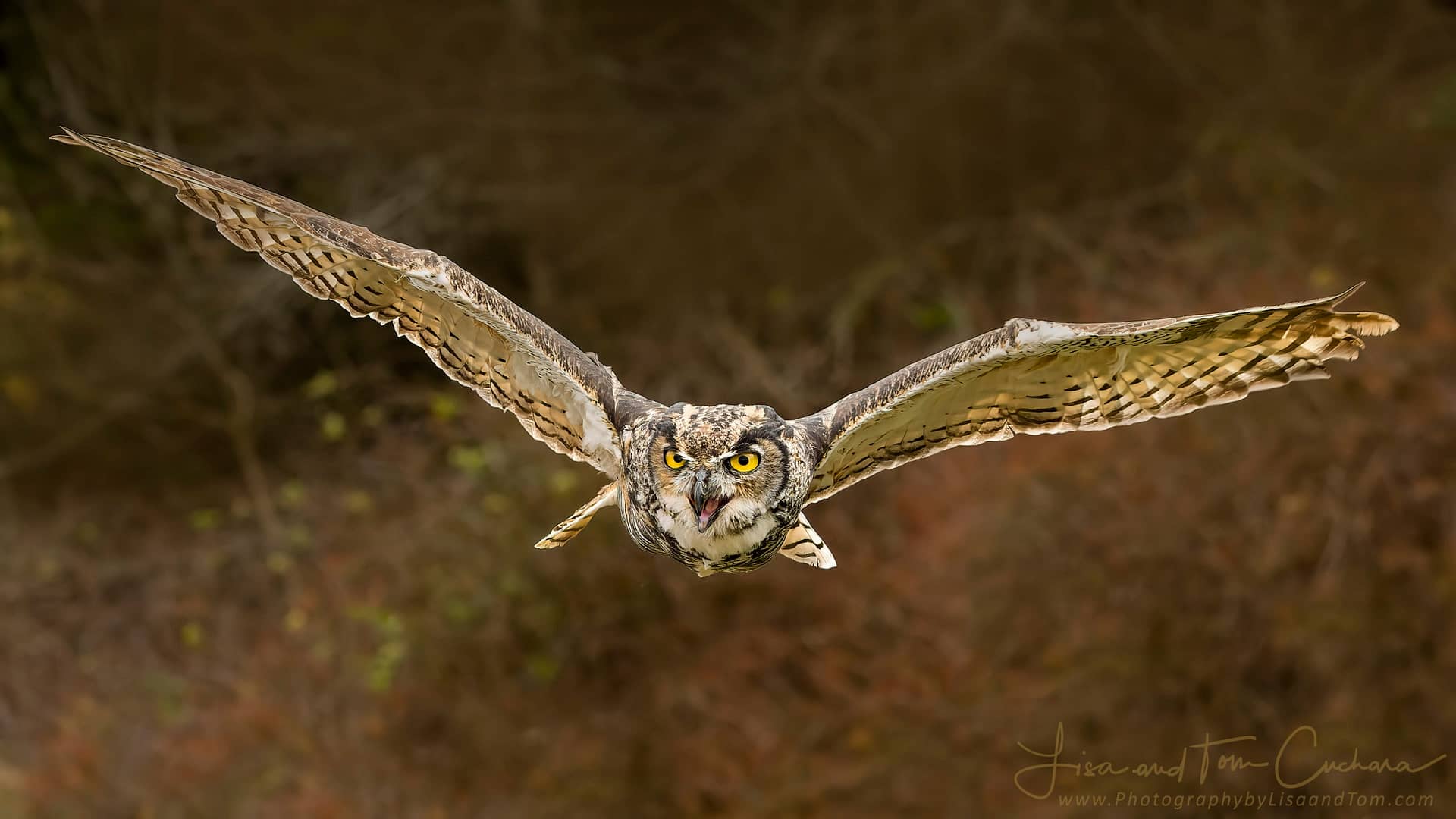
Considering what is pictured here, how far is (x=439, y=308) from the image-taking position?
3609 mm

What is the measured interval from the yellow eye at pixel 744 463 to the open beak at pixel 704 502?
74mm

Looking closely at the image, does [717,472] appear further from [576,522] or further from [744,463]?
[576,522]

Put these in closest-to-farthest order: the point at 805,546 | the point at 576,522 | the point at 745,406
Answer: the point at 745,406, the point at 576,522, the point at 805,546

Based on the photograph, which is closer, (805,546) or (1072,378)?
(1072,378)

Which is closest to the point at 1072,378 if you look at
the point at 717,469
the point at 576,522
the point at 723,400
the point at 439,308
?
the point at 717,469

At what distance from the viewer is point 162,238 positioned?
29.0 feet

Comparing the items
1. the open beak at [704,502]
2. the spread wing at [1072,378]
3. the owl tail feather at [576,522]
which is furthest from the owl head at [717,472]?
the owl tail feather at [576,522]

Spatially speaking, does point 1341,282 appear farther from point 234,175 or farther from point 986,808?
point 234,175

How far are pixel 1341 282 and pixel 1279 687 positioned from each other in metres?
2.28

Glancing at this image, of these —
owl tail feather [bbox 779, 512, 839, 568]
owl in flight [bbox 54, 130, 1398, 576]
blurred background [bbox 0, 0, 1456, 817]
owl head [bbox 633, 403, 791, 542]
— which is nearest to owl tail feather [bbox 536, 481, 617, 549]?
owl in flight [bbox 54, 130, 1398, 576]

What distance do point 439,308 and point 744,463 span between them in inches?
A: 41.8

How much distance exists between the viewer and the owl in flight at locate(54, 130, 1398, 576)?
119 inches

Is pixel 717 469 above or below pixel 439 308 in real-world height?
below
